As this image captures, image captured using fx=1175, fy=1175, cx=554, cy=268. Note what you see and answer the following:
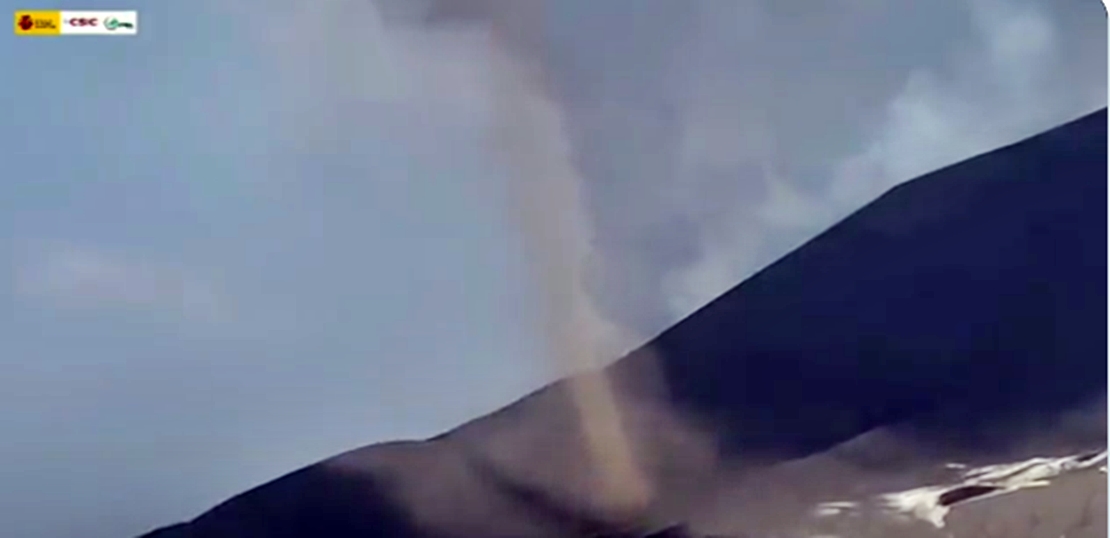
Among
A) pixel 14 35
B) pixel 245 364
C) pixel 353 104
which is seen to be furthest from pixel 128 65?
pixel 245 364

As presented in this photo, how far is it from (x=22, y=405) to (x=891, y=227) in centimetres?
119

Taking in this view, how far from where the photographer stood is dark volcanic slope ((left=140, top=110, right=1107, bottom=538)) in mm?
1580

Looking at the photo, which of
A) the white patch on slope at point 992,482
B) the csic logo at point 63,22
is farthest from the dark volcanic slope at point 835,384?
the csic logo at point 63,22

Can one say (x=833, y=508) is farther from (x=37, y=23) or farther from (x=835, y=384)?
(x=37, y=23)

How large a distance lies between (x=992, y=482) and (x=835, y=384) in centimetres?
25

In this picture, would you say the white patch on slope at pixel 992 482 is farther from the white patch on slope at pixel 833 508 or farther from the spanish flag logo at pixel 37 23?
the spanish flag logo at pixel 37 23

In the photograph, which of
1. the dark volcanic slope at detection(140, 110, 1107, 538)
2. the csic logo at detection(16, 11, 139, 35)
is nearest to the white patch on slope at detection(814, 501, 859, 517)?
the dark volcanic slope at detection(140, 110, 1107, 538)

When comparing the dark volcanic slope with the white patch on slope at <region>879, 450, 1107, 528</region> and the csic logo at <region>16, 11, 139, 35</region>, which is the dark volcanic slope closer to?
the white patch on slope at <region>879, 450, 1107, 528</region>

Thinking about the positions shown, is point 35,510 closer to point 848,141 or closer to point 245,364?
point 245,364

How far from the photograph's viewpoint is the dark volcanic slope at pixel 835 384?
1580mm

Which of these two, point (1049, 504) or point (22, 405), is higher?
point (22, 405)

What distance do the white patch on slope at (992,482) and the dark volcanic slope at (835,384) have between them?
0.06 ft

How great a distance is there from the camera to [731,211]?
5.31ft

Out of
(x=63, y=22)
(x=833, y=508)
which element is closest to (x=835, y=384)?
(x=833, y=508)
